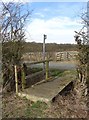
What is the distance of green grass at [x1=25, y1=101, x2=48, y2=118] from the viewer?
6177 millimetres

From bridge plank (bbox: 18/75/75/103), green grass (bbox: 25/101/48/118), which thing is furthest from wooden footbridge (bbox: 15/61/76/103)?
green grass (bbox: 25/101/48/118)

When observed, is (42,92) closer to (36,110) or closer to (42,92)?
(42,92)

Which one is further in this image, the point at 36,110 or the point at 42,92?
the point at 42,92

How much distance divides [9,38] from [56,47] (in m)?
19.8

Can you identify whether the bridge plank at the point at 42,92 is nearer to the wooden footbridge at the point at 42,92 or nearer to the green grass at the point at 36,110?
the wooden footbridge at the point at 42,92

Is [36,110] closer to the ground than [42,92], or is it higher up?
closer to the ground

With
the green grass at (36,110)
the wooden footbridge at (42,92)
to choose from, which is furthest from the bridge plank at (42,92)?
the green grass at (36,110)

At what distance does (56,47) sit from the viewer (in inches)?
1117

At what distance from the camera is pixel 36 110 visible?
648 cm

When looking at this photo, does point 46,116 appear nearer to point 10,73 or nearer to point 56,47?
point 10,73

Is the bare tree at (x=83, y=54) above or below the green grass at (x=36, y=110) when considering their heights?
above

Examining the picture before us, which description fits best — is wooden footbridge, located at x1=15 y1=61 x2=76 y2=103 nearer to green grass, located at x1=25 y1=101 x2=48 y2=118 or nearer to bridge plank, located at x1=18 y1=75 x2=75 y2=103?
bridge plank, located at x1=18 y1=75 x2=75 y2=103

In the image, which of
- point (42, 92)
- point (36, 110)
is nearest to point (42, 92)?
point (42, 92)

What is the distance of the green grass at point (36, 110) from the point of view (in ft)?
20.3
